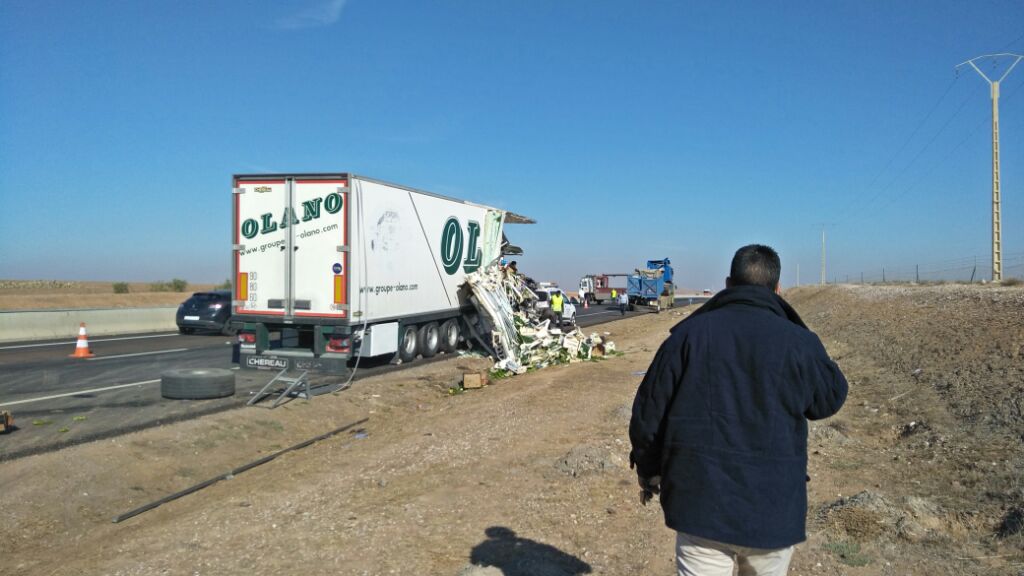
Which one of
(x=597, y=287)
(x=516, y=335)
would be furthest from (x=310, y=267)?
(x=597, y=287)

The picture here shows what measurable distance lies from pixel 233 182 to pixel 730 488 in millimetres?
13087

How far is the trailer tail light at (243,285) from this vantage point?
14246 mm

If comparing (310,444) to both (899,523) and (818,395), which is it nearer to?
(899,523)

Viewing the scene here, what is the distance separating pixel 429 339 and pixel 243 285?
17.2 feet

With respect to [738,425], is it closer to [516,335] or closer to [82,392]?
[82,392]

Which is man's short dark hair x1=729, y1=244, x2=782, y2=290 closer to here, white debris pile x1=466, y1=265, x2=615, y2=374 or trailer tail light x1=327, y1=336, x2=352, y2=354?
trailer tail light x1=327, y1=336, x2=352, y2=354

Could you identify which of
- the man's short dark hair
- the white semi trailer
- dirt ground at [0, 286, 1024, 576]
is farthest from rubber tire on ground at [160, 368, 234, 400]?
the man's short dark hair

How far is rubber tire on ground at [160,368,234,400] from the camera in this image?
11641mm

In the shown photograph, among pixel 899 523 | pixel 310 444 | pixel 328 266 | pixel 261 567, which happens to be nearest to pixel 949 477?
pixel 899 523

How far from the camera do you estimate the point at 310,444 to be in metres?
9.88

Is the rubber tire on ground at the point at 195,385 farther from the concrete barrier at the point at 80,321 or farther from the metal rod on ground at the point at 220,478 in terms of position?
the concrete barrier at the point at 80,321

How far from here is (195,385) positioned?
38.3ft

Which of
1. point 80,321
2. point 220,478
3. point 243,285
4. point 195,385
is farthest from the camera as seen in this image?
point 80,321

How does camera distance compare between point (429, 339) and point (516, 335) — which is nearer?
point (516, 335)
